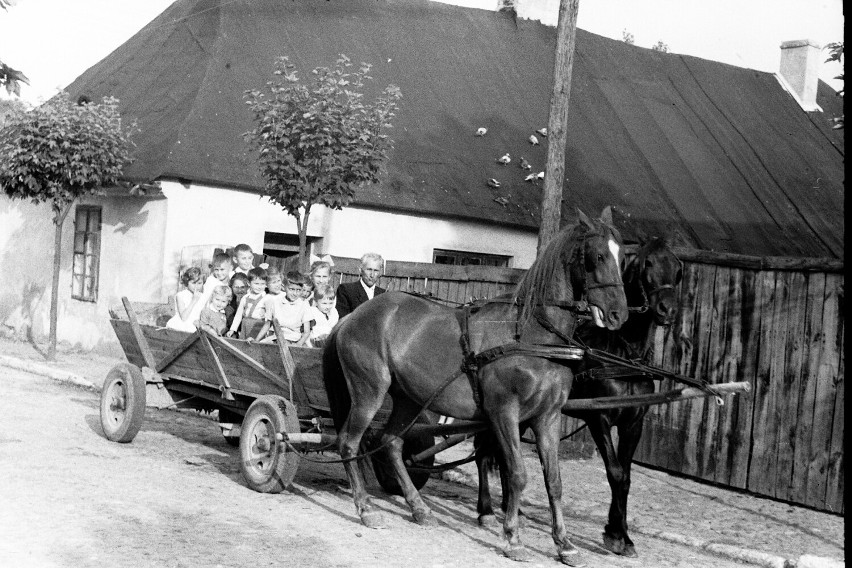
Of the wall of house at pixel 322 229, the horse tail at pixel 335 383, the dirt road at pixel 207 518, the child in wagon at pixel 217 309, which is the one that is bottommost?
the dirt road at pixel 207 518

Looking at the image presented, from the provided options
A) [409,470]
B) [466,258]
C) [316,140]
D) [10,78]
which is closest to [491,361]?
[409,470]

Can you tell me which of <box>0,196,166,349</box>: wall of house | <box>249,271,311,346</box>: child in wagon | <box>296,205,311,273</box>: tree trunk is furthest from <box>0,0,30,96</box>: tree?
<box>249,271,311,346</box>: child in wagon

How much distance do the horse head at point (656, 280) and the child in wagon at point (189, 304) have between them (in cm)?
470

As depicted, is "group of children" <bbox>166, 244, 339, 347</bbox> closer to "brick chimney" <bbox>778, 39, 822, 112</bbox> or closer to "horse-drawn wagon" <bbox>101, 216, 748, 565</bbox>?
"horse-drawn wagon" <bbox>101, 216, 748, 565</bbox>

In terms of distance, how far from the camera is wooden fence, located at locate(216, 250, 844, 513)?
8.75 meters

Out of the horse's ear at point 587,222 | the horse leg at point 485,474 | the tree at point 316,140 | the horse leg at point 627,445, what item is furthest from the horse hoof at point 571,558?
the tree at point 316,140

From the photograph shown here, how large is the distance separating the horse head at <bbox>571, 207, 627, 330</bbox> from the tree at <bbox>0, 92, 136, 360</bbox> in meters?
11.6

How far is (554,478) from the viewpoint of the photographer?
6.62 m

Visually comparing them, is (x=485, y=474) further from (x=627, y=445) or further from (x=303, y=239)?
(x=303, y=239)

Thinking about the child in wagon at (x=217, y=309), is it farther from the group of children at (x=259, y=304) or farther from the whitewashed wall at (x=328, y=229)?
the whitewashed wall at (x=328, y=229)

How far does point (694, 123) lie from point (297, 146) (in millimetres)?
13905

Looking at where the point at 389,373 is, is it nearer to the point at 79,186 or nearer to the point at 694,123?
the point at 79,186

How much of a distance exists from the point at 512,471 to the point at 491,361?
0.69 meters

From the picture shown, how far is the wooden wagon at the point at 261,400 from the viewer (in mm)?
7918
